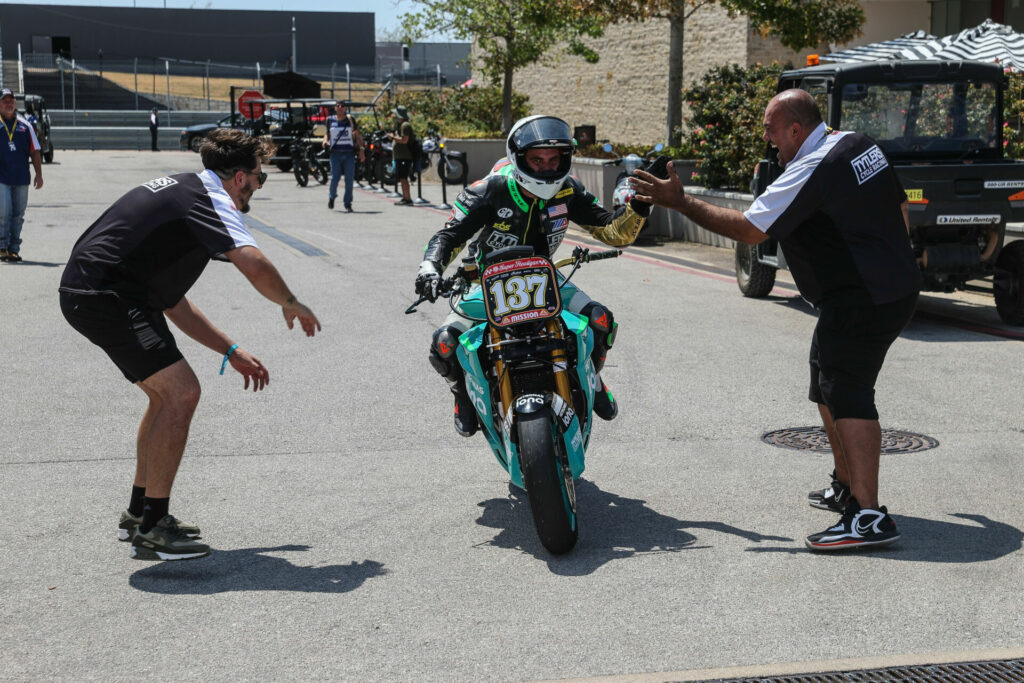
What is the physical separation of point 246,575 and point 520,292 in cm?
167

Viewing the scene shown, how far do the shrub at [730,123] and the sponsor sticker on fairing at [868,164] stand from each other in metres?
11.8

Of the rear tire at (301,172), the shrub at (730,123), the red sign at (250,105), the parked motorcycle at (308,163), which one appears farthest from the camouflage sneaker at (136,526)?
the red sign at (250,105)

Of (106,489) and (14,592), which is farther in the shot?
(106,489)

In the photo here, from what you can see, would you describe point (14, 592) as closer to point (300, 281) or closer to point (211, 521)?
point (211, 521)

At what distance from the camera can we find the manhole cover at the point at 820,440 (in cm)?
698

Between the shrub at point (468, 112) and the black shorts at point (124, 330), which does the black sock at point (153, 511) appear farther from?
the shrub at point (468, 112)

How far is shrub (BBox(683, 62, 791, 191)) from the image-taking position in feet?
57.3

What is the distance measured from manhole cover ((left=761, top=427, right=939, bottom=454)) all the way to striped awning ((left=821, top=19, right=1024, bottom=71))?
9617 mm

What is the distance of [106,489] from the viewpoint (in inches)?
244

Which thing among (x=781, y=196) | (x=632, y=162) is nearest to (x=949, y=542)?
(x=781, y=196)

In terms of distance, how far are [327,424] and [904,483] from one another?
3497mm

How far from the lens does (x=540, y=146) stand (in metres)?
5.72

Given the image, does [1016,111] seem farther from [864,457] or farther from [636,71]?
[636,71]

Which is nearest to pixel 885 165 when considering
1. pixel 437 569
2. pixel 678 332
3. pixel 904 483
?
pixel 904 483
